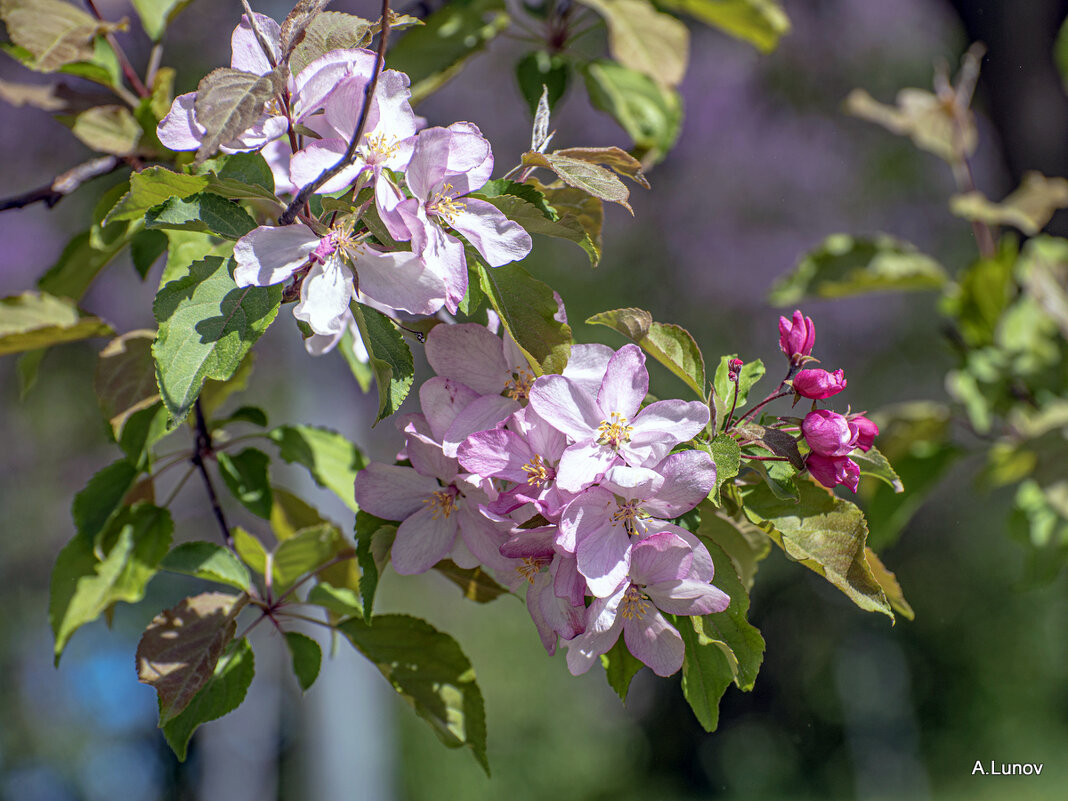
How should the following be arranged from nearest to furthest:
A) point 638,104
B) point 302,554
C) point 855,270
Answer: point 302,554 → point 638,104 → point 855,270

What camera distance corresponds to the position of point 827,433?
0.50 metres

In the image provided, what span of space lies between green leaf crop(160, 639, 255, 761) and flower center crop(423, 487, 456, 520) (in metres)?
0.23

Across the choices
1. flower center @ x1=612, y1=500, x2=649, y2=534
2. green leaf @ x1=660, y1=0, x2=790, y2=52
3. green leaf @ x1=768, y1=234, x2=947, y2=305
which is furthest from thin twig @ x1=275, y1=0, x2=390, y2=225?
green leaf @ x1=768, y1=234, x2=947, y2=305

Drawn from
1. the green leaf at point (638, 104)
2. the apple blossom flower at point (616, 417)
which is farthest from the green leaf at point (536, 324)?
the green leaf at point (638, 104)

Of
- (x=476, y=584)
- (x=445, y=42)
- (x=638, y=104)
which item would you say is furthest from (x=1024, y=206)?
(x=476, y=584)

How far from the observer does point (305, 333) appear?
1.66ft

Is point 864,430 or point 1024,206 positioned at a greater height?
point 864,430

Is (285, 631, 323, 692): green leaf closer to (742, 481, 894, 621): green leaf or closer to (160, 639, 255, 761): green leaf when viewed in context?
(160, 639, 255, 761): green leaf

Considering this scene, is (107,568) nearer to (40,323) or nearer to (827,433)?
(40,323)

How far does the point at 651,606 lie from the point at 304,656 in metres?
0.34

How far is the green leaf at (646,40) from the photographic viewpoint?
3.45 ft

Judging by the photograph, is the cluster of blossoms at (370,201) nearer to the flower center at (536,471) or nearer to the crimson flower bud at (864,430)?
the flower center at (536,471)

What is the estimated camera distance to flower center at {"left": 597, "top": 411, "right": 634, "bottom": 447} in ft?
1.66

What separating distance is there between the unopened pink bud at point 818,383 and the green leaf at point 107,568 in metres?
0.56
